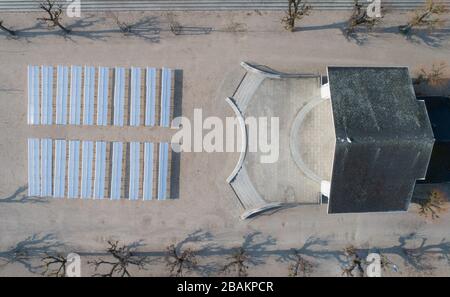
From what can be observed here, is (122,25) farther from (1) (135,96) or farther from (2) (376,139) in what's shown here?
(2) (376,139)

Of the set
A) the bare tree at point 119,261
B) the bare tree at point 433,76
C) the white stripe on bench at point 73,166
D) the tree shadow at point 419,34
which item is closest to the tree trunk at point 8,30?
the white stripe on bench at point 73,166

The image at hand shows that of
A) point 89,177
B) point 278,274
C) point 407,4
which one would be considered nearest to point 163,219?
point 89,177

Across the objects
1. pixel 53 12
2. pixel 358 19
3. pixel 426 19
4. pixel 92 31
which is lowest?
pixel 92 31

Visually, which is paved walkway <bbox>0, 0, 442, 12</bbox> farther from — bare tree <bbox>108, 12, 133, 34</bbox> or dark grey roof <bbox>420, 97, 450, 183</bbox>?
dark grey roof <bbox>420, 97, 450, 183</bbox>

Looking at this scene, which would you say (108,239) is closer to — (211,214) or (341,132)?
(211,214)

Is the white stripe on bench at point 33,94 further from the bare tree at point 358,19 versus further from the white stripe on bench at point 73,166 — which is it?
the bare tree at point 358,19

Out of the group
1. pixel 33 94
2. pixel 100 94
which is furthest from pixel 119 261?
pixel 33 94
